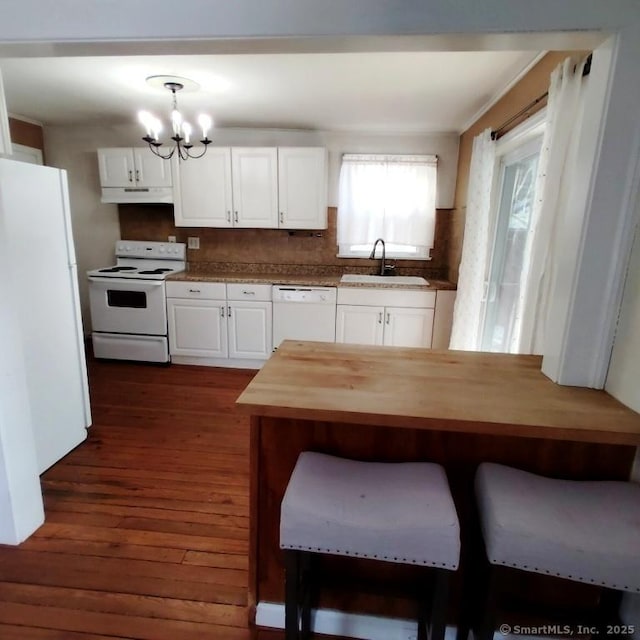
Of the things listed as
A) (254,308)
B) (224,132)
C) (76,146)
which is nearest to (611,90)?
(254,308)

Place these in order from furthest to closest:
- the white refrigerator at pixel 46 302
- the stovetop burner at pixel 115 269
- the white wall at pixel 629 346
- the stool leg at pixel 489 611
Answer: the stovetop burner at pixel 115 269, the white refrigerator at pixel 46 302, the white wall at pixel 629 346, the stool leg at pixel 489 611

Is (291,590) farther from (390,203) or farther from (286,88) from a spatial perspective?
(390,203)

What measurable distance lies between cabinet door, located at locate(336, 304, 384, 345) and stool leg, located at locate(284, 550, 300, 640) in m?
2.47

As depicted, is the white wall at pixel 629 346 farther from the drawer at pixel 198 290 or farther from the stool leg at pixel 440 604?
the drawer at pixel 198 290

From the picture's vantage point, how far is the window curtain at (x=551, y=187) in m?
1.51

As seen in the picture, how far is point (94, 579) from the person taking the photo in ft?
4.88

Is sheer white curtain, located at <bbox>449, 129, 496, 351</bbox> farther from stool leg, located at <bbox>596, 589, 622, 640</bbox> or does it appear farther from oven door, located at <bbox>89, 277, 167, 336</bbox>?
oven door, located at <bbox>89, 277, 167, 336</bbox>

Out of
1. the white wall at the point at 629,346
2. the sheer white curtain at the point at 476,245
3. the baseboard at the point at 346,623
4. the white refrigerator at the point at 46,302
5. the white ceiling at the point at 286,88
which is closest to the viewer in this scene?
the white wall at the point at 629,346

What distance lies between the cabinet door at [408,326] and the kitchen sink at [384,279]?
0.87 feet

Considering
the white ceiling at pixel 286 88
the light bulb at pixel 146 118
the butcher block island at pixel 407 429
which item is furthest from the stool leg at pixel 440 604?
the light bulb at pixel 146 118

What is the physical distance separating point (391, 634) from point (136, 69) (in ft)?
10.2

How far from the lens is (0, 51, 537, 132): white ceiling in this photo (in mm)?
2166

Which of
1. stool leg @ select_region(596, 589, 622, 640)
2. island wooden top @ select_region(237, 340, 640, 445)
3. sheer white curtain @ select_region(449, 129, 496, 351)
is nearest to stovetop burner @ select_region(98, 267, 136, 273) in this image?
island wooden top @ select_region(237, 340, 640, 445)

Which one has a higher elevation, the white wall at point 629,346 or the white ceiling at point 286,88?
the white ceiling at point 286,88
